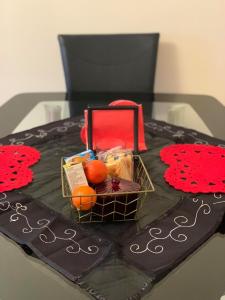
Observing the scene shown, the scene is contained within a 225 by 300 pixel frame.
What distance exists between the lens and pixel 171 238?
0.86 m

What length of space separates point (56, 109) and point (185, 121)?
1.85 feet

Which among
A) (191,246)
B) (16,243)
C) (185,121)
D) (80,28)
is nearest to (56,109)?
(185,121)

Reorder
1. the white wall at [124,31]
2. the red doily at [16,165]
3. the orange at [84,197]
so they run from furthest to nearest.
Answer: the white wall at [124,31] → the red doily at [16,165] → the orange at [84,197]

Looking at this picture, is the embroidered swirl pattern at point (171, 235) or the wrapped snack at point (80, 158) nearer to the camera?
the embroidered swirl pattern at point (171, 235)

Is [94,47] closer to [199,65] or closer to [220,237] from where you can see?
[199,65]

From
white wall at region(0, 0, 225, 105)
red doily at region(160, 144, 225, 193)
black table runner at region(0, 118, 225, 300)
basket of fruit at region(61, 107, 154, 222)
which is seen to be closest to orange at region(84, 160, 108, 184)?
basket of fruit at region(61, 107, 154, 222)

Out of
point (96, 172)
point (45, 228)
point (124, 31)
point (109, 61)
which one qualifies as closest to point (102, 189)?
point (96, 172)

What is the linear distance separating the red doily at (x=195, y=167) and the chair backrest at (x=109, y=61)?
76cm

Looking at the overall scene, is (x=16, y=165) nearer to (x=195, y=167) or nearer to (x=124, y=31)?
(x=195, y=167)

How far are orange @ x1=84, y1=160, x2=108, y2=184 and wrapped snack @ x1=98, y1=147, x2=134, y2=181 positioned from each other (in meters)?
0.04

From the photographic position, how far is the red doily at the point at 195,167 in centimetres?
106

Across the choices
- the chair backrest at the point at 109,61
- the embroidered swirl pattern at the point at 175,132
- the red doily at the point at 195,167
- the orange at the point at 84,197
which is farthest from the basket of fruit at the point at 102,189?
the chair backrest at the point at 109,61

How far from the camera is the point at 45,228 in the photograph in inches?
34.9

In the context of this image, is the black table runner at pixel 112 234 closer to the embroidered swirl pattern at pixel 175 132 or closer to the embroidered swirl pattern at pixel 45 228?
the embroidered swirl pattern at pixel 45 228
